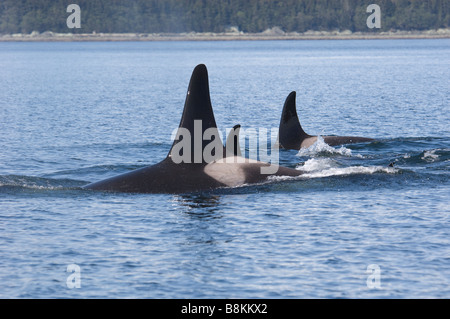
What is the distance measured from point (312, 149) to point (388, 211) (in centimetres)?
927

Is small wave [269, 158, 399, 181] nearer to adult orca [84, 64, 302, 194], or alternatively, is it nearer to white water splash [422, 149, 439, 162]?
adult orca [84, 64, 302, 194]

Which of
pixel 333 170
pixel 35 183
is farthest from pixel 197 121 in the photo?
pixel 35 183

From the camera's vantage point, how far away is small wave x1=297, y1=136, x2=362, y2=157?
28.5 meters

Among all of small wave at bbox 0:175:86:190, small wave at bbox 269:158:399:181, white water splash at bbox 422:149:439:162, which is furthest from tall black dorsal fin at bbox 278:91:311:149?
small wave at bbox 0:175:86:190

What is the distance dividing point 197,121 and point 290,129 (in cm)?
1108

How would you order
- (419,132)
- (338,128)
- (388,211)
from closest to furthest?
(388,211) → (419,132) → (338,128)

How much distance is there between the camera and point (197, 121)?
2002 cm

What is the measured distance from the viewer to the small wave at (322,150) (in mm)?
28516

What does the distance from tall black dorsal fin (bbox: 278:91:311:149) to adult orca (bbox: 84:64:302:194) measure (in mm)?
8838

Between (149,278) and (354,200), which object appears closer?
(149,278)

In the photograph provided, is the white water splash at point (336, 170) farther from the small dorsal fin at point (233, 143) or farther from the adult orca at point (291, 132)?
the adult orca at point (291, 132)

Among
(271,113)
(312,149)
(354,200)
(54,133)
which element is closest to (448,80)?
(271,113)

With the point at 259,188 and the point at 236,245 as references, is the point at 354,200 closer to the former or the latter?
the point at 259,188

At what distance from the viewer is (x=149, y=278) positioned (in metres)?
15.1
